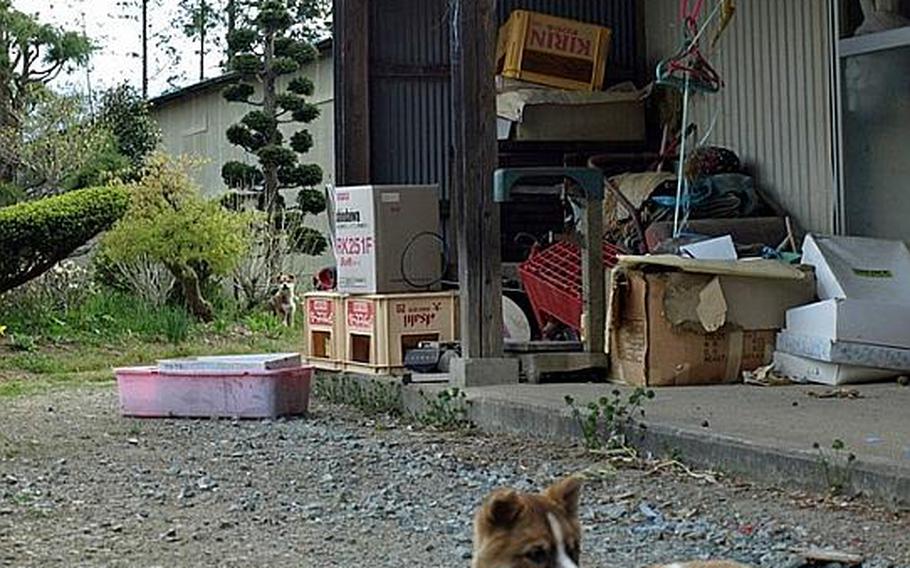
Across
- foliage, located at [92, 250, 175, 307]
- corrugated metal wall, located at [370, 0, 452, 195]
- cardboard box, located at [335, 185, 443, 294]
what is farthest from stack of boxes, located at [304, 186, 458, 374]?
foliage, located at [92, 250, 175, 307]

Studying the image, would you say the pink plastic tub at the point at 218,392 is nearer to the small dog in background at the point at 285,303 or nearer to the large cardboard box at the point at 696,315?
the large cardboard box at the point at 696,315

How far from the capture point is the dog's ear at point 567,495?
3486 millimetres

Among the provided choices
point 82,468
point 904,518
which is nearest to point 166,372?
point 82,468

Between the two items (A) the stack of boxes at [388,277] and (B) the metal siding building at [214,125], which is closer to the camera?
(A) the stack of boxes at [388,277]

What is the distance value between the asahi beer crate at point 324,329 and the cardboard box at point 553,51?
2.22m

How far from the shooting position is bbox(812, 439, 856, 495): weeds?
4.89 metres

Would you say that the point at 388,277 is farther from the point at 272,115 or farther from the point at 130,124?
the point at 130,124

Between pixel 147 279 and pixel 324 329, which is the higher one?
pixel 147 279

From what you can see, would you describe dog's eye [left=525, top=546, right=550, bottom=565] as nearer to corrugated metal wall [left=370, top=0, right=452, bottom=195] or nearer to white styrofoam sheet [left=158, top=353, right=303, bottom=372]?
white styrofoam sheet [left=158, top=353, right=303, bottom=372]

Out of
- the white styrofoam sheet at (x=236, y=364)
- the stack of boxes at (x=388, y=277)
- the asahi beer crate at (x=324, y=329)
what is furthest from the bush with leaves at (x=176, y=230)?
the white styrofoam sheet at (x=236, y=364)

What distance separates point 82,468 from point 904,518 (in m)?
3.55

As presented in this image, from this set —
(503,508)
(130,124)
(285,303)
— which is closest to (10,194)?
(285,303)

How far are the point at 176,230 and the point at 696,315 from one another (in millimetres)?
7601

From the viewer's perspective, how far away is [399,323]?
328 inches
